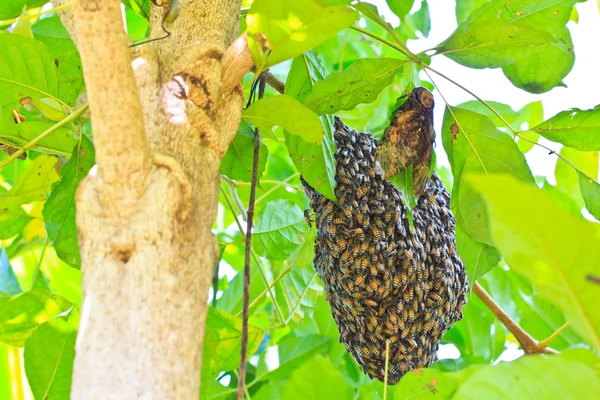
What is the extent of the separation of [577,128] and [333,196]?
548mm

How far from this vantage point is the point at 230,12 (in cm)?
106

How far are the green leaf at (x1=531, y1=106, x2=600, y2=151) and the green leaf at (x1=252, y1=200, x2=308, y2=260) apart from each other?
758 mm

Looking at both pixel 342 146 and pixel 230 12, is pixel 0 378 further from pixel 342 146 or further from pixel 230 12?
pixel 230 12

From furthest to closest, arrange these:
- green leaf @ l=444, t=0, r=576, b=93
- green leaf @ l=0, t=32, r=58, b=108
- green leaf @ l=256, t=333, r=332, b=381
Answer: green leaf @ l=256, t=333, r=332, b=381 < green leaf @ l=0, t=32, r=58, b=108 < green leaf @ l=444, t=0, r=576, b=93

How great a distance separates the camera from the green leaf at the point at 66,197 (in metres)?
1.43

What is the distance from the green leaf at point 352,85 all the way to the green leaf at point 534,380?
717 millimetres

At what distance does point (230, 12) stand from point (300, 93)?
41 centimetres

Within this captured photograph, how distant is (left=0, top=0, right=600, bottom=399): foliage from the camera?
0.62 m

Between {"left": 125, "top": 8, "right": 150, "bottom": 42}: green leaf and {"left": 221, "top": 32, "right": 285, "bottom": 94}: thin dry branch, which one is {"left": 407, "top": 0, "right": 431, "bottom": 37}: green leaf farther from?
{"left": 221, "top": 32, "right": 285, "bottom": 94}: thin dry branch

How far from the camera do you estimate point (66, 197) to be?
1461mm

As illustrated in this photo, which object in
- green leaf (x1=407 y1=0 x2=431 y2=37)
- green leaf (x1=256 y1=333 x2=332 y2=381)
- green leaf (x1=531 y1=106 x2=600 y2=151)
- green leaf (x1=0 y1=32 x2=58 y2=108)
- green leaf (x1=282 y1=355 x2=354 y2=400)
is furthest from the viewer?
green leaf (x1=407 y1=0 x2=431 y2=37)

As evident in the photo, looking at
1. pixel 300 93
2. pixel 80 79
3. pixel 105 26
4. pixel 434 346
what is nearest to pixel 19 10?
pixel 80 79

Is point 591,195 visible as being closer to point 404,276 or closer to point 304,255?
point 404,276

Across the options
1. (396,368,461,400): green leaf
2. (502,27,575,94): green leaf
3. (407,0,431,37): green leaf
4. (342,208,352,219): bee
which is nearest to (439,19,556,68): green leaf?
(502,27,575,94): green leaf
